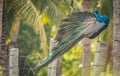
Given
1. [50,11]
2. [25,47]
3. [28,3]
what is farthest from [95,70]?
[25,47]

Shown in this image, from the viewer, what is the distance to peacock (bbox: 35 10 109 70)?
895 centimetres

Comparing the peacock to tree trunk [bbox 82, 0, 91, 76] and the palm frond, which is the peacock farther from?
the palm frond

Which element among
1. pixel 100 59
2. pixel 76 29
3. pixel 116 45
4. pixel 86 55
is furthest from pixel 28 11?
pixel 116 45

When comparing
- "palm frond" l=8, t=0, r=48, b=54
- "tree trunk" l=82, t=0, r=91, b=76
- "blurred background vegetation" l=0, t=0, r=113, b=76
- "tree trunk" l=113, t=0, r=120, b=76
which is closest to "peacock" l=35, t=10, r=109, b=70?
"tree trunk" l=113, t=0, r=120, b=76

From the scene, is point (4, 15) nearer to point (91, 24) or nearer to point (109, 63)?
point (109, 63)

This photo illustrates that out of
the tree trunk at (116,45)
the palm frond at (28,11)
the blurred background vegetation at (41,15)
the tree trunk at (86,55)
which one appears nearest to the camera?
the tree trunk at (116,45)

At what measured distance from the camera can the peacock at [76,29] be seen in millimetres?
8945

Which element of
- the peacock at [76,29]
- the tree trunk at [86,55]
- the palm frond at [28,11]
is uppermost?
the palm frond at [28,11]

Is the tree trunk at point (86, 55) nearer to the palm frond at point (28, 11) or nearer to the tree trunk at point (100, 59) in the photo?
the tree trunk at point (100, 59)

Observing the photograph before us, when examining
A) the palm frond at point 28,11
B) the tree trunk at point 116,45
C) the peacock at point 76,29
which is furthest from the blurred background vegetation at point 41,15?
the tree trunk at point 116,45

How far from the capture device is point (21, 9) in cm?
1297

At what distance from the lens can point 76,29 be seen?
9.31 meters

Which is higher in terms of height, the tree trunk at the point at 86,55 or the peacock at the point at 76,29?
the peacock at the point at 76,29

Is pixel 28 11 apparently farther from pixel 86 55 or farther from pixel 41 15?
pixel 86 55
